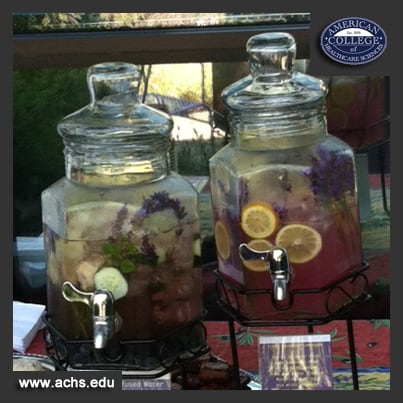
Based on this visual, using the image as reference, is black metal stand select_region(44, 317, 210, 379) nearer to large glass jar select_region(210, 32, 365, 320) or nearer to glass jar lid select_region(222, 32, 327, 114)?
large glass jar select_region(210, 32, 365, 320)

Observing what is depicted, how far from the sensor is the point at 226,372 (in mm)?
2037

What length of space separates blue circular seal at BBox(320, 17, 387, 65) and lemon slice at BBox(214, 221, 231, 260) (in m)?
0.37

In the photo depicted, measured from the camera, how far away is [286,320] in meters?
1.91

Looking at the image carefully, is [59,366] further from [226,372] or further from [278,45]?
[278,45]

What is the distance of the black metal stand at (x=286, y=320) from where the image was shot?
191 centimetres

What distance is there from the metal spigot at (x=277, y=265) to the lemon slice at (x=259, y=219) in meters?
0.03

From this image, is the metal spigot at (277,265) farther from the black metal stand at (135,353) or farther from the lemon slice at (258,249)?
the black metal stand at (135,353)

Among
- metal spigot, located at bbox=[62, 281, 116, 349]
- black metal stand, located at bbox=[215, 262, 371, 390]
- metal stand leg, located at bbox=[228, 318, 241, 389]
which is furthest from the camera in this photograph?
metal stand leg, located at bbox=[228, 318, 241, 389]

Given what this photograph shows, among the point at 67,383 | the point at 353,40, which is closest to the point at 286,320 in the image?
the point at 67,383

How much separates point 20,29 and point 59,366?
0.61 m

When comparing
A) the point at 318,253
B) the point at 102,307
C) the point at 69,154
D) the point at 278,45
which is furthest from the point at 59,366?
the point at 278,45

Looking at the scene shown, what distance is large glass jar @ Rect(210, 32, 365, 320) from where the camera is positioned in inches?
Answer: 72.7

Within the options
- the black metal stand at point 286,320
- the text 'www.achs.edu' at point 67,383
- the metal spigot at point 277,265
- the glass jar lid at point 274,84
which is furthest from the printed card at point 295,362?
the glass jar lid at point 274,84

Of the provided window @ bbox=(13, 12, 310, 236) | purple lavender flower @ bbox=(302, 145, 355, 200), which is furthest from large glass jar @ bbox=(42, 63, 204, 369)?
purple lavender flower @ bbox=(302, 145, 355, 200)
